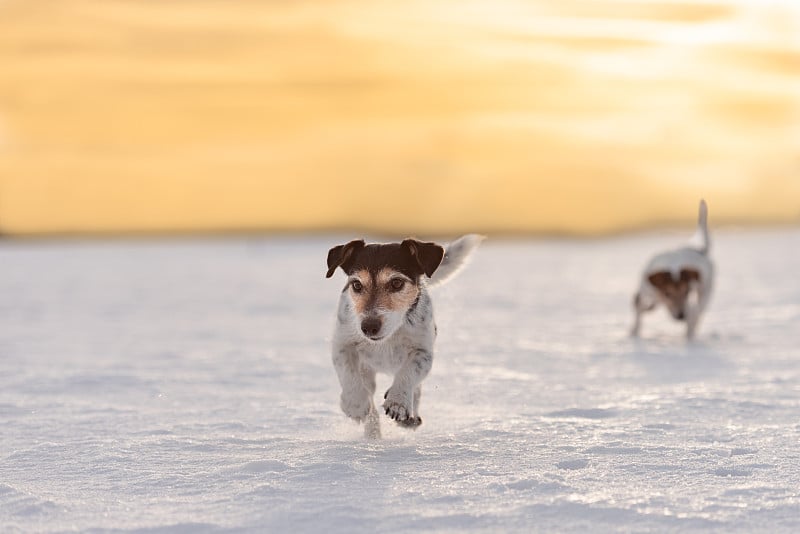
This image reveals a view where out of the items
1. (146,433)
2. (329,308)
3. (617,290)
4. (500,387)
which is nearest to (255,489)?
(146,433)

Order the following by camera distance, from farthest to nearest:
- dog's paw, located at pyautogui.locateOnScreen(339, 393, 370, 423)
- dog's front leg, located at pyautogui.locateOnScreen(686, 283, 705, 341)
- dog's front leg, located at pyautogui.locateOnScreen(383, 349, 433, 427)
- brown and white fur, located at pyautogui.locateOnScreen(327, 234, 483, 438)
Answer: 1. dog's front leg, located at pyautogui.locateOnScreen(686, 283, 705, 341)
2. dog's paw, located at pyautogui.locateOnScreen(339, 393, 370, 423)
3. brown and white fur, located at pyautogui.locateOnScreen(327, 234, 483, 438)
4. dog's front leg, located at pyautogui.locateOnScreen(383, 349, 433, 427)

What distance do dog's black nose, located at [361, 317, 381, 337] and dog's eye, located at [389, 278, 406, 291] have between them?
1.17ft

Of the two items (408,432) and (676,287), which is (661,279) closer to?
(676,287)

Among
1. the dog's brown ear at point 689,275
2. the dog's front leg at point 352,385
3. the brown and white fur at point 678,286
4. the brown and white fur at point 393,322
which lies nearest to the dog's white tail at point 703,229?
the brown and white fur at point 678,286

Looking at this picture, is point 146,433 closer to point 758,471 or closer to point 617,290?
point 758,471

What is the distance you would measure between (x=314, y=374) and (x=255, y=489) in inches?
177

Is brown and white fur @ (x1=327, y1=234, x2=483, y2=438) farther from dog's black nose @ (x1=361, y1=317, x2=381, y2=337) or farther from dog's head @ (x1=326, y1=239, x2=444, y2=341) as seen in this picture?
dog's black nose @ (x1=361, y1=317, x2=381, y2=337)

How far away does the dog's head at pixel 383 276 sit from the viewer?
18.2 feet

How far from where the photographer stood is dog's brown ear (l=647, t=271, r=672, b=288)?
12352 mm

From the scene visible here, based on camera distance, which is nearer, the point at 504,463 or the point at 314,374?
the point at 504,463

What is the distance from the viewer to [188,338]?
12.0m

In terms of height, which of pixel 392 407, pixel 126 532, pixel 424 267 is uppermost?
pixel 424 267

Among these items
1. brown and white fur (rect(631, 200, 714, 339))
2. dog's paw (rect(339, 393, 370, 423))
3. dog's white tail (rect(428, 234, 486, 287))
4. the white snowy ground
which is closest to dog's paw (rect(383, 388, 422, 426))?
the white snowy ground

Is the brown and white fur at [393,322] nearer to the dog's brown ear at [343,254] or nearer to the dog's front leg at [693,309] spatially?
the dog's brown ear at [343,254]
